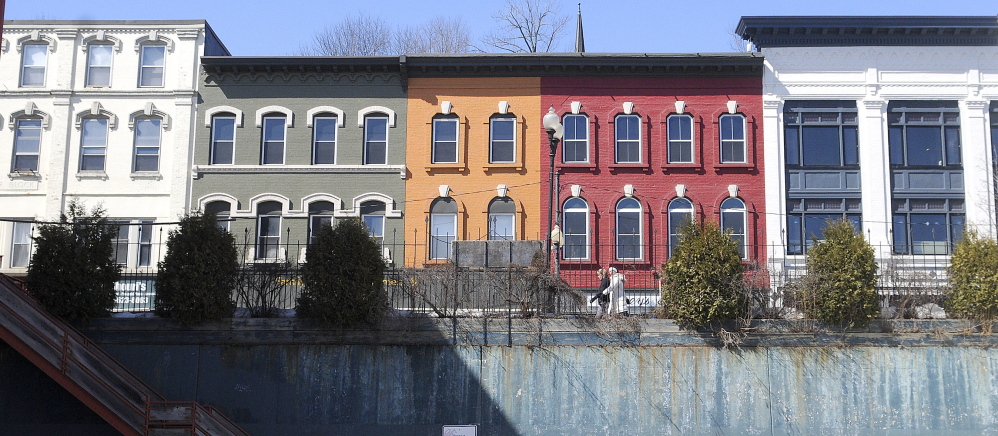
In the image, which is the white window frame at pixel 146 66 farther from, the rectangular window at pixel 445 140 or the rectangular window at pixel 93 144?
the rectangular window at pixel 445 140

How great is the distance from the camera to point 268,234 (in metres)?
24.5

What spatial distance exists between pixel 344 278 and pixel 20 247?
1410cm

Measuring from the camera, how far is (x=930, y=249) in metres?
24.1

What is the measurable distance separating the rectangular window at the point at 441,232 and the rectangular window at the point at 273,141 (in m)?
4.89

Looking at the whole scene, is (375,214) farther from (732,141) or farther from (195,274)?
(732,141)

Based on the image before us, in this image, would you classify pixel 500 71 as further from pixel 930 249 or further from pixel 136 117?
pixel 930 249

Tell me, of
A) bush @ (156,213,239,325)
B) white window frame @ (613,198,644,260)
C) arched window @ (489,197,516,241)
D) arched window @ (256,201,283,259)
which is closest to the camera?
bush @ (156,213,239,325)

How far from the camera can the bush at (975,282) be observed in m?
16.0

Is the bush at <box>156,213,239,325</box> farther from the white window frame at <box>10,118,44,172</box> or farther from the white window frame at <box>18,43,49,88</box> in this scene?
the white window frame at <box>18,43,49,88</box>

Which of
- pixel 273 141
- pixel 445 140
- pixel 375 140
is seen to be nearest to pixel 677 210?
pixel 445 140

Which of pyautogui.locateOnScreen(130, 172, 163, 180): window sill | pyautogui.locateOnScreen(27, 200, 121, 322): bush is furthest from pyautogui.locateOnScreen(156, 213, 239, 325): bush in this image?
pyautogui.locateOnScreen(130, 172, 163, 180): window sill

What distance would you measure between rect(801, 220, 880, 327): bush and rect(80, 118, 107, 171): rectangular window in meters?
19.9

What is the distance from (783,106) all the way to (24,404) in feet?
67.5

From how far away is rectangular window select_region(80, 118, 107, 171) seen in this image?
24.7m
